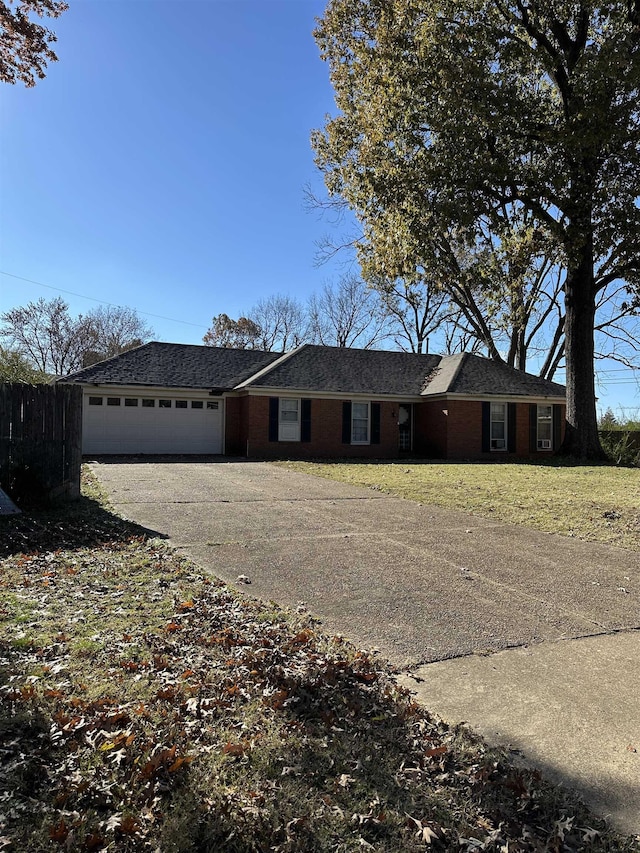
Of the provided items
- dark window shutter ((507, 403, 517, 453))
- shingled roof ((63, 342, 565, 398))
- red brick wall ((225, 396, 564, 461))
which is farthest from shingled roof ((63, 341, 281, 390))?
dark window shutter ((507, 403, 517, 453))

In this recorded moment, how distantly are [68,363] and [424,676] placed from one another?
145 ft

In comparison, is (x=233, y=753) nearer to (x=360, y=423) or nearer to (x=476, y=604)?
(x=476, y=604)

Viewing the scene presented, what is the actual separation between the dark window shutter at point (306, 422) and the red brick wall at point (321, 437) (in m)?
0.12

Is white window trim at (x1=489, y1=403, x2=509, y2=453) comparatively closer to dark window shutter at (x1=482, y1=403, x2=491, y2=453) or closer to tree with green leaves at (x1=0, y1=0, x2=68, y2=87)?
dark window shutter at (x1=482, y1=403, x2=491, y2=453)

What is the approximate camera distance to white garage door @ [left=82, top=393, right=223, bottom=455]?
66.6 feet

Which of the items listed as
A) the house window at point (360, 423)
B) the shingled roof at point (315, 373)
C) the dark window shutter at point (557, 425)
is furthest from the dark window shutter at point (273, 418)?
the dark window shutter at point (557, 425)

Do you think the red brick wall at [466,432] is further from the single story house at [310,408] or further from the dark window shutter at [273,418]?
the dark window shutter at [273,418]

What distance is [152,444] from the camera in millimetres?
21125

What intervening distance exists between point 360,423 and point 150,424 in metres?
8.07

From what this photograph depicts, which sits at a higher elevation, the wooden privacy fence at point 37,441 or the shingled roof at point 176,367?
the shingled roof at point 176,367

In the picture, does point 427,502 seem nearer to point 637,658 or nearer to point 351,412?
point 637,658

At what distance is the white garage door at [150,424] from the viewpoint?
800 inches

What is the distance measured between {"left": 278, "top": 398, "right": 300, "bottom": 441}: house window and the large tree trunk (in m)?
9.68

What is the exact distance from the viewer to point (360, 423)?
72.9ft
